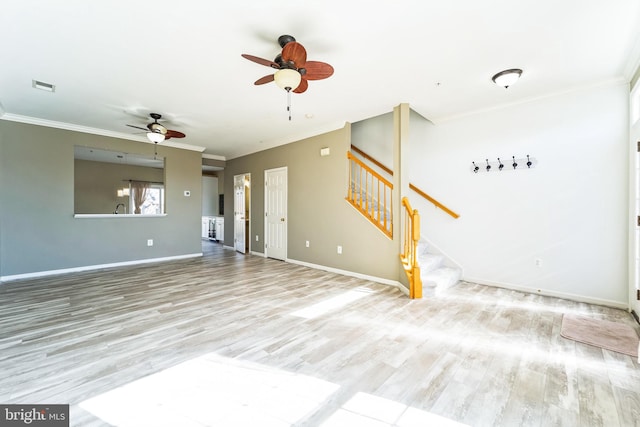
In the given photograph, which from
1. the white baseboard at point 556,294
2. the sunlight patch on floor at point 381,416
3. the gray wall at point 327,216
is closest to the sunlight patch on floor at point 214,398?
the sunlight patch on floor at point 381,416

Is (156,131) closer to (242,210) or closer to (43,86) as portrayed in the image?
(43,86)

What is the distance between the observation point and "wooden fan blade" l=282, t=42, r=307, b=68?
7.39 feet

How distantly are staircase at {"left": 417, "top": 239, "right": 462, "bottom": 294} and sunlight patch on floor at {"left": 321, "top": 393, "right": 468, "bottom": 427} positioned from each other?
2307mm

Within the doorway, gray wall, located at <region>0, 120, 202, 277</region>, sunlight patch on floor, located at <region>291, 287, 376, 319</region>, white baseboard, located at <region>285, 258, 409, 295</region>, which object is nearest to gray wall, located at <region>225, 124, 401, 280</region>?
white baseboard, located at <region>285, 258, 409, 295</region>

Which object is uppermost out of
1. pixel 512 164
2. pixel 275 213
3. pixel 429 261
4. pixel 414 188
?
pixel 512 164

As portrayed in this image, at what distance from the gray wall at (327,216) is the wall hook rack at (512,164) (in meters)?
1.91

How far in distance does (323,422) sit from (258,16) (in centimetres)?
293

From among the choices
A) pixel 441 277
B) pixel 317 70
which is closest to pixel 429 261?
pixel 441 277

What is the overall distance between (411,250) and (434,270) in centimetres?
81

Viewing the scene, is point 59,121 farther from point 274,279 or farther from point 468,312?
point 468,312

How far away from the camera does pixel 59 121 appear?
488 centimetres

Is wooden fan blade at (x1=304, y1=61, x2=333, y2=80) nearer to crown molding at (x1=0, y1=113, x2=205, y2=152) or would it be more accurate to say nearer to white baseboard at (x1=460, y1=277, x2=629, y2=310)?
white baseboard at (x1=460, y1=277, x2=629, y2=310)

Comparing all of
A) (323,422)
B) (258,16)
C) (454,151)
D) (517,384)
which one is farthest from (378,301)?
(258,16)

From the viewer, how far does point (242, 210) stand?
7.57 m
